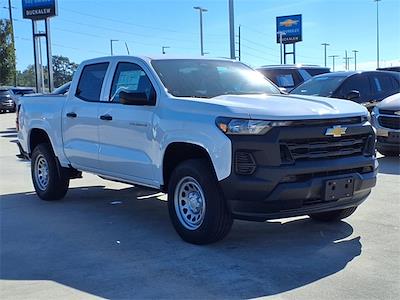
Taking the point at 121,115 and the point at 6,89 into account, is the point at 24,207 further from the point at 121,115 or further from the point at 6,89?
the point at 6,89

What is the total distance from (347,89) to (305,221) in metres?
6.84

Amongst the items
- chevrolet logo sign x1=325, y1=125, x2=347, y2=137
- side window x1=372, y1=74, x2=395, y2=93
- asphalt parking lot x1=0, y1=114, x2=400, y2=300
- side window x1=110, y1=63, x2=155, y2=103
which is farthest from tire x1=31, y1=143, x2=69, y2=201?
side window x1=372, y1=74, x2=395, y2=93

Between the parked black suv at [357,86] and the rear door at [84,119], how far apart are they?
6.47 meters

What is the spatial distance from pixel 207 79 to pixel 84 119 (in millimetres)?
1751

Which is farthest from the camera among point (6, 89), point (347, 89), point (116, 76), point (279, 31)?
point (279, 31)

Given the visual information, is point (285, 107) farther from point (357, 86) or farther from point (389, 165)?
point (357, 86)

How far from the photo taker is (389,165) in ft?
33.6

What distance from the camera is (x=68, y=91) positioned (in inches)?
301

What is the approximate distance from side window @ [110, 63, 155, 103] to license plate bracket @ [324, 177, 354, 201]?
82.7 inches

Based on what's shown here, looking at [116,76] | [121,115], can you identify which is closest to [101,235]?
[121,115]

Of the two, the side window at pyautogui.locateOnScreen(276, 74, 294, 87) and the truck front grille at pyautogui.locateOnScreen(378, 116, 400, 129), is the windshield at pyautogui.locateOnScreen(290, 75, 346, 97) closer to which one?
the truck front grille at pyautogui.locateOnScreen(378, 116, 400, 129)

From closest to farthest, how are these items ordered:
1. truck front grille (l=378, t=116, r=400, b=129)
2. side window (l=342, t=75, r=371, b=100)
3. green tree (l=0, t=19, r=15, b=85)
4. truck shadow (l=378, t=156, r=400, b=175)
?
truck shadow (l=378, t=156, r=400, b=175)
truck front grille (l=378, t=116, r=400, b=129)
side window (l=342, t=75, r=371, b=100)
green tree (l=0, t=19, r=15, b=85)

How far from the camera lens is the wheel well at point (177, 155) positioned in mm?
5457

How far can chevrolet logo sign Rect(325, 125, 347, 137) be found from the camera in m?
5.10
